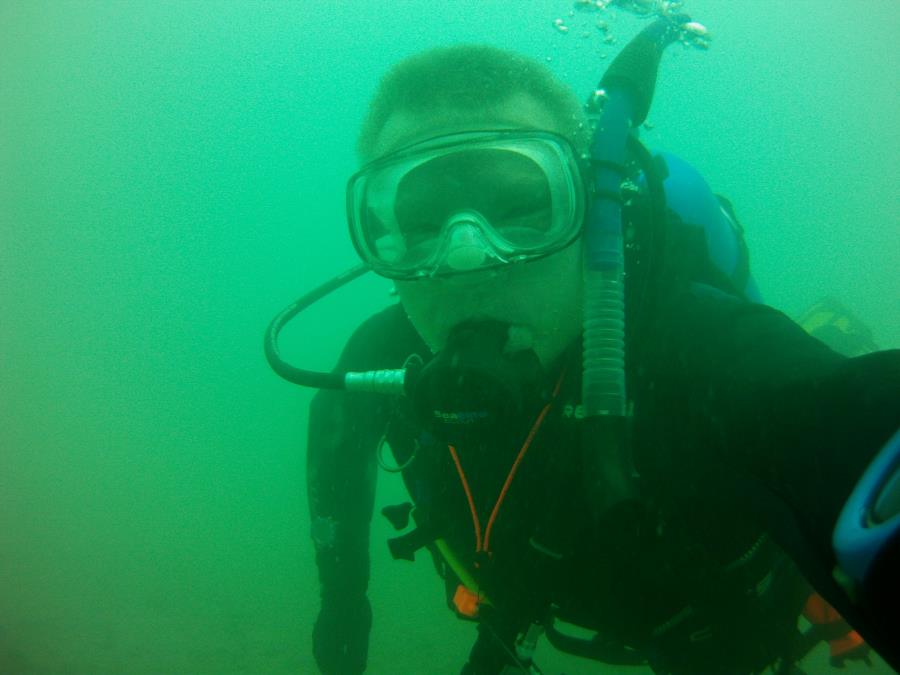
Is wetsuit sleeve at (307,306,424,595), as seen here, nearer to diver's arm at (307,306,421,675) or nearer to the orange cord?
diver's arm at (307,306,421,675)

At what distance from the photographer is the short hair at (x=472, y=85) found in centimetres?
220

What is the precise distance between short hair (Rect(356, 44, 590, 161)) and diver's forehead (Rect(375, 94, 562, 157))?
0.9 inches

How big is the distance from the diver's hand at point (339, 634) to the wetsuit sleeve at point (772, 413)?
204 centimetres

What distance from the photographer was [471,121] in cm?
214

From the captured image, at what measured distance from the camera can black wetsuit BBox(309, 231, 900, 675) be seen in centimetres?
113

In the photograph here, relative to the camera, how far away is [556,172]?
2.09m

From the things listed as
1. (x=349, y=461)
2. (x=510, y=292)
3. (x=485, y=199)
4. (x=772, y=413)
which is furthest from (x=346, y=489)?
(x=772, y=413)

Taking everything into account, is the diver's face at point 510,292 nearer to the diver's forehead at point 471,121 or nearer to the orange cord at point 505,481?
the diver's forehead at point 471,121

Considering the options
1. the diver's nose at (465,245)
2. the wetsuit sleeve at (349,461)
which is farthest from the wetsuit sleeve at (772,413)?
the wetsuit sleeve at (349,461)

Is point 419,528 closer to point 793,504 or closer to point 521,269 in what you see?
point 521,269

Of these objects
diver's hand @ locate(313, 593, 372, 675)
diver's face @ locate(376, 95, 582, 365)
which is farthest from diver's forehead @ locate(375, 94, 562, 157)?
diver's hand @ locate(313, 593, 372, 675)

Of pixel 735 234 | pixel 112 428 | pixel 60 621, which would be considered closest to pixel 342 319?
pixel 112 428

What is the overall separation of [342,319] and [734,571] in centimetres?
4626

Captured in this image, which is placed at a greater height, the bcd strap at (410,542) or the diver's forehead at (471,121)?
the diver's forehead at (471,121)
